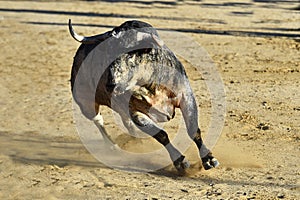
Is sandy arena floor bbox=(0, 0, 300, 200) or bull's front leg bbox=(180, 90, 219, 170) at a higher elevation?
bull's front leg bbox=(180, 90, 219, 170)

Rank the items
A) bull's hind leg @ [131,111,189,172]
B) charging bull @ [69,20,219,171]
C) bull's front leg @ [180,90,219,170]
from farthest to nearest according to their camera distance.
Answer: bull's front leg @ [180,90,219,170] → bull's hind leg @ [131,111,189,172] → charging bull @ [69,20,219,171]

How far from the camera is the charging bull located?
5.88 meters

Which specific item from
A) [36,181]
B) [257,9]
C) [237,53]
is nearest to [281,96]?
[237,53]

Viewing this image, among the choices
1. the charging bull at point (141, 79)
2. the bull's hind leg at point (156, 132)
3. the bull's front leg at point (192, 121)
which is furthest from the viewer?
the bull's front leg at point (192, 121)

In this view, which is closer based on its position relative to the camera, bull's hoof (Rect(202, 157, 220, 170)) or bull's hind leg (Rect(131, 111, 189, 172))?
bull's hind leg (Rect(131, 111, 189, 172))

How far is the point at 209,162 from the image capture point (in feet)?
20.3

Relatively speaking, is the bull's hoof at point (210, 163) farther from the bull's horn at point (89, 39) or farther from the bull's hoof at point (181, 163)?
the bull's horn at point (89, 39)

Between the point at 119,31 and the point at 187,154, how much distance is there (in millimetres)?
1679

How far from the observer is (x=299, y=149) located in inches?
278

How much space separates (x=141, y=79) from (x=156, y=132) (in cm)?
51

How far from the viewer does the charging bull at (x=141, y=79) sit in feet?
19.3

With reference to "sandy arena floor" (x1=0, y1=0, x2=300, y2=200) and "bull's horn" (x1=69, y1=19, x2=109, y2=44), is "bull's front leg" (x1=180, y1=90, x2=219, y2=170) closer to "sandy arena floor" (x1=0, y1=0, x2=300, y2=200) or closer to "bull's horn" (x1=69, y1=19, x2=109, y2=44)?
"sandy arena floor" (x1=0, y1=0, x2=300, y2=200)

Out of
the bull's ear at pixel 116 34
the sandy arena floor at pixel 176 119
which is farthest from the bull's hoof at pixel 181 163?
the bull's ear at pixel 116 34

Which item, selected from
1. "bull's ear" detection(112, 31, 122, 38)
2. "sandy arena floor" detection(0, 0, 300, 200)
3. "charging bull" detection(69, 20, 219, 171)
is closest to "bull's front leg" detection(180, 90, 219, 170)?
"charging bull" detection(69, 20, 219, 171)
